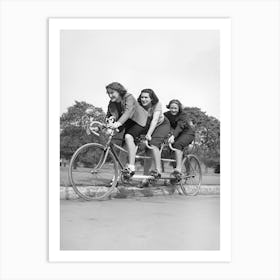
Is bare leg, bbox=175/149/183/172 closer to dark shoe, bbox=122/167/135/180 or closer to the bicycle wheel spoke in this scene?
the bicycle wheel spoke

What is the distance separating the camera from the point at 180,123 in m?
3.81

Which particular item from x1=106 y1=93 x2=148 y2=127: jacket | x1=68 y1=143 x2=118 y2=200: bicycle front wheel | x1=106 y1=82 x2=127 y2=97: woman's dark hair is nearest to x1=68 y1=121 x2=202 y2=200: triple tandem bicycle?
x1=68 y1=143 x2=118 y2=200: bicycle front wheel

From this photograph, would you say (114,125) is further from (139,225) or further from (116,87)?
(139,225)

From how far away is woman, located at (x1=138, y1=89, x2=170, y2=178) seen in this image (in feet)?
12.1

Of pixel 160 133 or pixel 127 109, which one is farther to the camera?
pixel 160 133

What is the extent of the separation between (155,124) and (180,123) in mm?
193

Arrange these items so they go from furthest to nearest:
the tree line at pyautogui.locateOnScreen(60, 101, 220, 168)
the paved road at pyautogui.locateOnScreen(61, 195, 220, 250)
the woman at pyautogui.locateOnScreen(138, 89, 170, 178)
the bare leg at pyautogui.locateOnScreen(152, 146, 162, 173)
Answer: the bare leg at pyautogui.locateOnScreen(152, 146, 162, 173) → the woman at pyautogui.locateOnScreen(138, 89, 170, 178) → the tree line at pyautogui.locateOnScreen(60, 101, 220, 168) → the paved road at pyautogui.locateOnScreen(61, 195, 220, 250)

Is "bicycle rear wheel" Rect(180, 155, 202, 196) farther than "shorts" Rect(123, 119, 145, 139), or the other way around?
"bicycle rear wheel" Rect(180, 155, 202, 196)

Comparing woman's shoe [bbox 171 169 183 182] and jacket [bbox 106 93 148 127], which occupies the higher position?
jacket [bbox 106 93 148 127]

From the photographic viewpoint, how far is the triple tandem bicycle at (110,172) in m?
3.55
